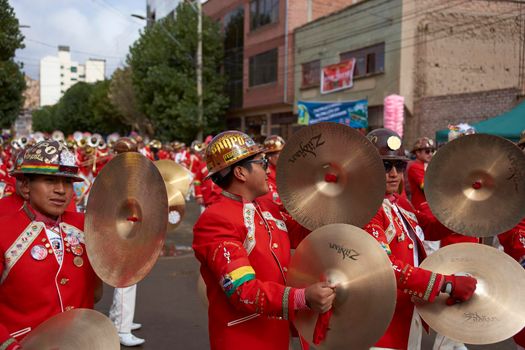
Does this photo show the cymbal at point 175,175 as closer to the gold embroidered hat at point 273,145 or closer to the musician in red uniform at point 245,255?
Result: the gold embroidered hat at point 273,145

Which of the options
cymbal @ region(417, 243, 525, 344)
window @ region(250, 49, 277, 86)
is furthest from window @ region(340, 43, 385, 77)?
cymbal @ region(417, 243, 525, 344)

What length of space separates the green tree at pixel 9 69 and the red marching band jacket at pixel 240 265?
21.1 meters

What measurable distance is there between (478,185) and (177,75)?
29.6 m

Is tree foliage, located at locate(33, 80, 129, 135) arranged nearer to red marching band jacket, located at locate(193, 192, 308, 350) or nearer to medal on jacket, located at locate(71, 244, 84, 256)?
medal on jacket, located at locate(71, 244, 84, 256)

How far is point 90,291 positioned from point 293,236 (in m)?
1.21

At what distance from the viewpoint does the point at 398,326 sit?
3256 mm

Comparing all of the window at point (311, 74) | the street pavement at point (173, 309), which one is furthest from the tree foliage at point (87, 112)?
the street pavement at point (173, 309)

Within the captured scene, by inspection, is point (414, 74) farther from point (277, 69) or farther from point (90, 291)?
point (90, 291)

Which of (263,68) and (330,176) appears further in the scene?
(263,68)

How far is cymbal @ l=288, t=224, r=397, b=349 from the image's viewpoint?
2.24m

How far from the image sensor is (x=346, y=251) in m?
2.35

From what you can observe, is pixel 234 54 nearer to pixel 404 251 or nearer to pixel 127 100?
pixel 127 100

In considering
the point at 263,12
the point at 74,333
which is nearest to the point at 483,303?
the point at 74,333

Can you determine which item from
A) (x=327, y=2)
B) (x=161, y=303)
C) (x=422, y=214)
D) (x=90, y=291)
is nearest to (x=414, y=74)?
(x=327, y=2)
